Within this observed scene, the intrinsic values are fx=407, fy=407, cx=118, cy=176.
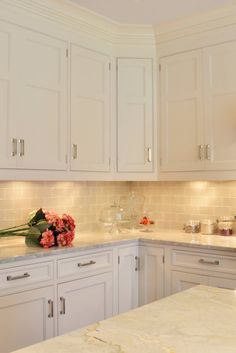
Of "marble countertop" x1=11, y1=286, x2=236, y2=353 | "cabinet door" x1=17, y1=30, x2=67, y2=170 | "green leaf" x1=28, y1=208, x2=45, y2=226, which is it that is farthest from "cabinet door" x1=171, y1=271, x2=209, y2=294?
"marble countertop" x1=11, y1=286, x2=236, y2=353

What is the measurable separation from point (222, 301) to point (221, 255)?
4.93ft

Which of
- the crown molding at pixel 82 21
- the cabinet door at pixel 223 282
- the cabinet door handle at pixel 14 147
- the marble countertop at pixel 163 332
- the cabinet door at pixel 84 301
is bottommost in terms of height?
the cabinet door at pixel 84 301

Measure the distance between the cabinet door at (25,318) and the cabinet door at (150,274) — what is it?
92 cm

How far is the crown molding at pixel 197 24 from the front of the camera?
3.12 meters

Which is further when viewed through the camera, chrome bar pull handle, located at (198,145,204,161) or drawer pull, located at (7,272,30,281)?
chrome bar pull handle, located at (198,145,204,161)

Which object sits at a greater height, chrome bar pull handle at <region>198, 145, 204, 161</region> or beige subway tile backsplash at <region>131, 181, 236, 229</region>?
chrome bar pull handle at <region>198, 145, 204, 161</region>

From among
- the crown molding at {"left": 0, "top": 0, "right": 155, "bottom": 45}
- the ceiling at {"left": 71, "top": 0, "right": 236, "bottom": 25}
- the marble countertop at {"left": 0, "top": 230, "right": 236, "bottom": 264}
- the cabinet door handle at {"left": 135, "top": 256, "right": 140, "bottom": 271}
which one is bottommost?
the cabinet door handle at {"left": 135, "top": 256, "right": 140, "bottom": 271}

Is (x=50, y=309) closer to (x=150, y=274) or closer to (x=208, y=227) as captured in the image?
(x=150, y=274)

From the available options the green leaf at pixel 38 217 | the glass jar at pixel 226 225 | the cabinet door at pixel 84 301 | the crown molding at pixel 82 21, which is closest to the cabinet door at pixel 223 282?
the glass jar at pixel 226 225

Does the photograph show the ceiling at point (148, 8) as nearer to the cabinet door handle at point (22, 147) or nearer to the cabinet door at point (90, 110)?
the cabinet door at point (90, 110)

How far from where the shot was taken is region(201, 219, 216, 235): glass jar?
3.45m

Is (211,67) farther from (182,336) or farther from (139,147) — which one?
(182,336)

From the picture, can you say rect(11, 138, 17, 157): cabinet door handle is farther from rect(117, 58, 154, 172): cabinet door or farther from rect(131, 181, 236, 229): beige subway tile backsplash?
rect(131, 181, 236, 229): beige subway tile backsplash

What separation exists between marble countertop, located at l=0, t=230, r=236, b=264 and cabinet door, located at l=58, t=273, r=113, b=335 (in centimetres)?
24
